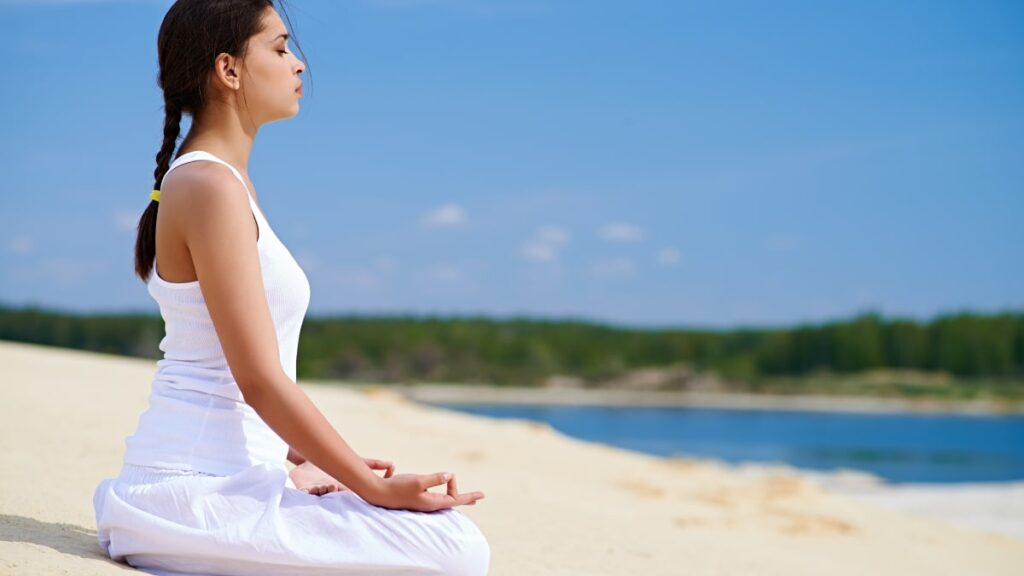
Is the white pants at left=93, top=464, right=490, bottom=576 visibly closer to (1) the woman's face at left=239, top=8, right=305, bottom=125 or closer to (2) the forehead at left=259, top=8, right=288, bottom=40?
(1) the woman's face at left=239, top=8, right=305, bottom=125

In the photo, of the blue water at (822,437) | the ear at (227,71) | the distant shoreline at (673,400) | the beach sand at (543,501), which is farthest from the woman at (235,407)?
the distant shoreline at (673,400)

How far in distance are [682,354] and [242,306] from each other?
240 feet

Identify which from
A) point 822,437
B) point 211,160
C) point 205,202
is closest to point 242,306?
point 205,202

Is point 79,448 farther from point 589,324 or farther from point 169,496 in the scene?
point 589,324

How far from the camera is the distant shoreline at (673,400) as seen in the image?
184 ft

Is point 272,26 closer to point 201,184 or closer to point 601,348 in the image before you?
point 201,184

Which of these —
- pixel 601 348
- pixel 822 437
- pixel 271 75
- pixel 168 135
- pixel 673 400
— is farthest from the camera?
pixel 601 348

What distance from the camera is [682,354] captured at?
74.2 m

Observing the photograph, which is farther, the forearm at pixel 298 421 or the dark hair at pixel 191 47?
the dark hair at pixel 191 47

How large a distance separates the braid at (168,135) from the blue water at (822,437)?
18470 mm

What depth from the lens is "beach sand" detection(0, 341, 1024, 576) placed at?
397cm

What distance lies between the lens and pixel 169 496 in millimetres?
2355

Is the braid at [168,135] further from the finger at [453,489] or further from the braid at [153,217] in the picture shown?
the finger at [453,489]

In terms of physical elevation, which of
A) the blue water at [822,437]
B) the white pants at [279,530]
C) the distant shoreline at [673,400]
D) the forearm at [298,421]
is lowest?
the blue water at [822,437]
